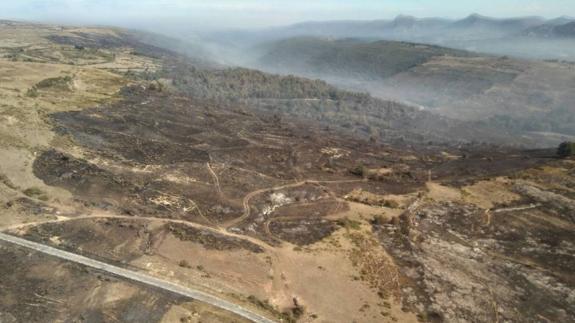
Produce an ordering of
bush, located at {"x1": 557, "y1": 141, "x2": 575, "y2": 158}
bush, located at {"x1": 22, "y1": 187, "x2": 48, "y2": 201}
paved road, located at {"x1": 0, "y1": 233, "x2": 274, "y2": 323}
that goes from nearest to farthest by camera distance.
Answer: paved road, located at {"x1": 0, "y1": 233, "x2": 274, "y2": 323} → bush, located at {"x1": 22, "y1": 187, "x2": 48, "y2": 201} → bush, located at {"x1": 557, "y1": 141, "x2": 575, "y2": 158}

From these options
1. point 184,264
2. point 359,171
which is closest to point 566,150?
point 359,171

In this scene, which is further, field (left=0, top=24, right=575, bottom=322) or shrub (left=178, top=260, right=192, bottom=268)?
shrub (left=178, top=260, right=192, bottom=268)

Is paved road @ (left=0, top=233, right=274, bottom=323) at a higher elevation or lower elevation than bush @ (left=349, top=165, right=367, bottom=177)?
lower

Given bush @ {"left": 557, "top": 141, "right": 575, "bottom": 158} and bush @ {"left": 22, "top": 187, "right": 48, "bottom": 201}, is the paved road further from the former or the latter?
bush @ {"left": 557, "top": 141, "right": 575, "bottom": 158}

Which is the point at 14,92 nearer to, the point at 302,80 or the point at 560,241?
the point at 560,241

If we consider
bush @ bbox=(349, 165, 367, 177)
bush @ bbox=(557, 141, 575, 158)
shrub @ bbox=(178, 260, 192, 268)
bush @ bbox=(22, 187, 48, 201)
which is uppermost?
bush @ bbox=(557, 141, 575, 158)

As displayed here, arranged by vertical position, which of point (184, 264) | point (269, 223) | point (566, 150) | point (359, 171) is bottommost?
point (269, 223)

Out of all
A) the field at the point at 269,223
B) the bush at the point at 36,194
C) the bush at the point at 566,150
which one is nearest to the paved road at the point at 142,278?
the field at the point at 269,223

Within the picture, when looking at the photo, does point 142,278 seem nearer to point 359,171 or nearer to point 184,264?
point 184,264

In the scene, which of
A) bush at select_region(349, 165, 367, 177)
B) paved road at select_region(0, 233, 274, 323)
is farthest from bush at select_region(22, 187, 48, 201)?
bush at select_region(349, 165, 367, 177)
